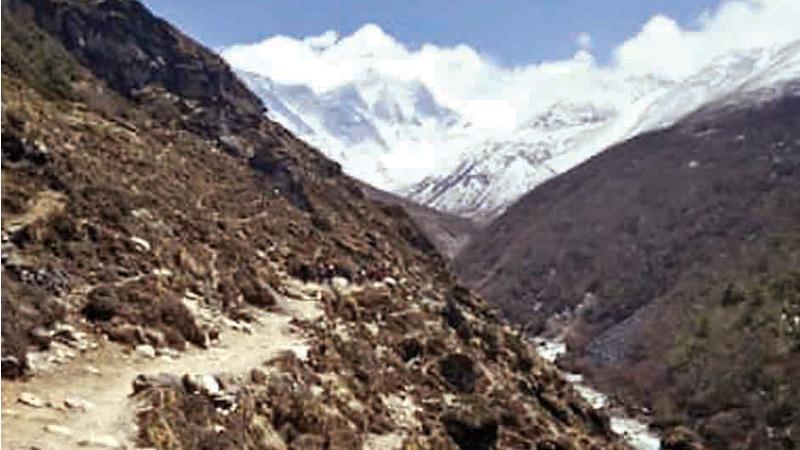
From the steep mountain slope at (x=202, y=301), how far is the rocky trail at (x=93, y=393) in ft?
0.21

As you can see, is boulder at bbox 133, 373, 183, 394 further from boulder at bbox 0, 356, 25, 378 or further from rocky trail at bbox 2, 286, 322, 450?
boulder at bbox 0, 356, 25, 378

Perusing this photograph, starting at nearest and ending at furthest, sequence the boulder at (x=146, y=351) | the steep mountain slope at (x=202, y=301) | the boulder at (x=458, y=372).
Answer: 1. the steep mountain slope at (x=202, y=301)
2. the boulder at (x=146, y=351)
3. the boulder at (x=458, y=372)

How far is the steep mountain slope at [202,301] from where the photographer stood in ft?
80.6

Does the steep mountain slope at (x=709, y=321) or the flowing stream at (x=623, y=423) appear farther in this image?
the steep mountain slope at (x=709, y=321)

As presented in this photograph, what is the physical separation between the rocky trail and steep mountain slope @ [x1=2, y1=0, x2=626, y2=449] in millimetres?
65

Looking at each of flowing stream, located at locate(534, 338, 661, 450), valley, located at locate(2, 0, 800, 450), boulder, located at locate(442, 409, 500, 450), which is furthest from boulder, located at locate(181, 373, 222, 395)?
flowing stream, located at locate(534, 338, 661, 450)

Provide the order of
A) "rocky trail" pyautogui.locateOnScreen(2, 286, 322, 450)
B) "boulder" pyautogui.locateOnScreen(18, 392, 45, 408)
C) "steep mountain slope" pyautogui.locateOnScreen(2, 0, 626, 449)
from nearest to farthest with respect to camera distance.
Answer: "rocky trail" pyautogui.locateOnScreen(2, 286, 322, 450) → "boulder" pyautogui.locateOnScreen(18, 392, 45, 408) → "steep mountain slope" pyautogui.locateOnScreen(2, 0, 626, 449)

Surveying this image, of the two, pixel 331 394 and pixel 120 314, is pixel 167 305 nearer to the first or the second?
pixel 120 314

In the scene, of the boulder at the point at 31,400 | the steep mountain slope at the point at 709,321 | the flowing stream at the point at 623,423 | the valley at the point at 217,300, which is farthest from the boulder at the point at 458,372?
the steep mountain slope at the point at 709,321

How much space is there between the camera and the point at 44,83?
55062 mm

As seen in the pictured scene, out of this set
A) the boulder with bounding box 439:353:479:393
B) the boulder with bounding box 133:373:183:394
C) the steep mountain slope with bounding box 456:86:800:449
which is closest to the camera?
the boulder with bounding box 133:373:183:394

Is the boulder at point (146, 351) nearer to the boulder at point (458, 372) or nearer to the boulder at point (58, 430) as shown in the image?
the boulder at point (58, 430)

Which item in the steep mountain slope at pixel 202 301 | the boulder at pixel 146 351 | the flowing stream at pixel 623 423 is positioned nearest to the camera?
the steep mountain slope at pixel 202 301

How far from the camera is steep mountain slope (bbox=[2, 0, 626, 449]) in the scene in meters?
24.6
